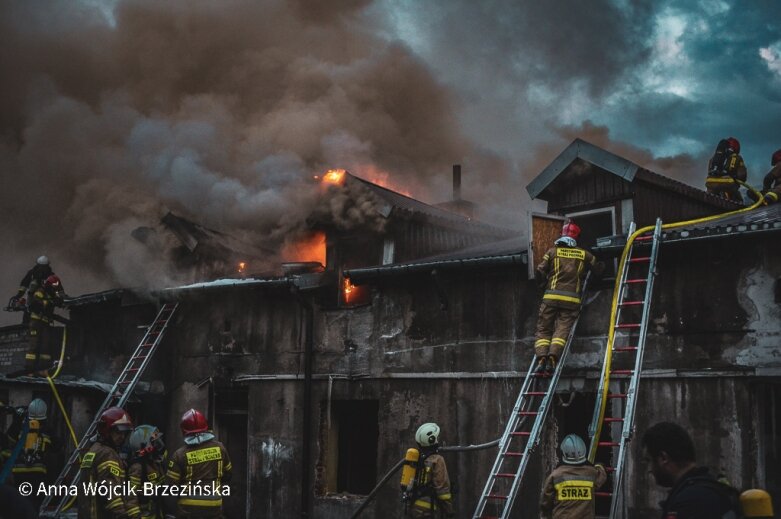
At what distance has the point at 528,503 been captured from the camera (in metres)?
10.4

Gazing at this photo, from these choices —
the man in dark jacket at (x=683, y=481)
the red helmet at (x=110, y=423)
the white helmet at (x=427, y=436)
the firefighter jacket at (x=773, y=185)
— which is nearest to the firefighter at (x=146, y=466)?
the red helmet at (x=110, y=423)

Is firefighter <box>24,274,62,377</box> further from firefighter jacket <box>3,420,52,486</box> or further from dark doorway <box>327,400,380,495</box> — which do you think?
dark doorway <box>327,400,380,495</box>

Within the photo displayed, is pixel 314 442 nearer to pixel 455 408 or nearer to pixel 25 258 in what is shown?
pixel 455 408

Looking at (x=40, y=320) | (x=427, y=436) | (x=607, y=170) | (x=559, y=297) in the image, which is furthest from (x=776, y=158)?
(x=40, y=320)

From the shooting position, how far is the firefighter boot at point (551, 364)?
30.0ft

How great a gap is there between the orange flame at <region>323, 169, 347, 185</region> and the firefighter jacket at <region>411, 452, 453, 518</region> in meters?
6.97

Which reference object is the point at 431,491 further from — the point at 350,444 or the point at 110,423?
the point at 350,444

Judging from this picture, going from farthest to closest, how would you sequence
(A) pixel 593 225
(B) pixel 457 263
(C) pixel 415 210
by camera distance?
(C) pixel 415 210, (A) pixel 593 225, (B) pixel 457 263

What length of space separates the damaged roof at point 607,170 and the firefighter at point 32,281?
11.2 m

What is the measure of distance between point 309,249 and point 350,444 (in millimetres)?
4403

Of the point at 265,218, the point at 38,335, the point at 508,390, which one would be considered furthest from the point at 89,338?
the point at 508,390

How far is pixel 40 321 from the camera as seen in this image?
1677 centimetres

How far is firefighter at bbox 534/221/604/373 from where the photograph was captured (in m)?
9.28

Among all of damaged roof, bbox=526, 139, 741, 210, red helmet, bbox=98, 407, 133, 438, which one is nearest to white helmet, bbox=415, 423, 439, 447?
red helmet, bbox=98, 407, 133, 438
